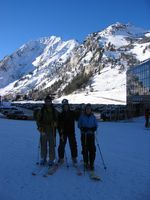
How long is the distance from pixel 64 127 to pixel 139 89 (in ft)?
158

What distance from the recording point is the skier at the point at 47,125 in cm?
960

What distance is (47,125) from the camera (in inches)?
380

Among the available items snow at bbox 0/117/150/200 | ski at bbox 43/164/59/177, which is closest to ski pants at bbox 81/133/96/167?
snow at bbox 0/117/150/200

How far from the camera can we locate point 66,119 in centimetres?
980

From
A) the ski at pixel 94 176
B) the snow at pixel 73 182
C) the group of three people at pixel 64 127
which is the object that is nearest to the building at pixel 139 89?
the snow at pixel 73 182

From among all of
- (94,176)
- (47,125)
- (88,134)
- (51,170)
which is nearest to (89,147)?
(88,134)

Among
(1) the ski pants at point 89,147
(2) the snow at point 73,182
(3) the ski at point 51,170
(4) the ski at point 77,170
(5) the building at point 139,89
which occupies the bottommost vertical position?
(2) the snow at point 73,182

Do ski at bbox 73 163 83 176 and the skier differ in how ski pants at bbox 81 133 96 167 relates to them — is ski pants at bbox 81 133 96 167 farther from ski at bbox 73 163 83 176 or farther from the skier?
the skier

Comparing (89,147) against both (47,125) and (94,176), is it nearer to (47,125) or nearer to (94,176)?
(94,176)

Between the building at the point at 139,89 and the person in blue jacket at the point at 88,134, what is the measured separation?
1693 inches

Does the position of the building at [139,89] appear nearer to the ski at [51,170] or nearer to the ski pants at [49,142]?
the ski pants at [49,142]

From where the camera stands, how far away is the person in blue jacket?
368 inches

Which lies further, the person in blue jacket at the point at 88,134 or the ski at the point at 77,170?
the person in blue jacket at the point at 88,134

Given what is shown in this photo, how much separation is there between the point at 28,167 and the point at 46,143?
2.80 ft
